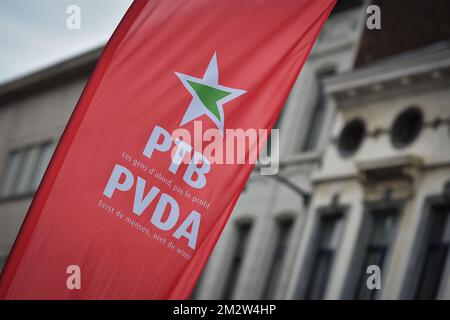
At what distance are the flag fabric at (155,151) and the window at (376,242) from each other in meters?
16.0

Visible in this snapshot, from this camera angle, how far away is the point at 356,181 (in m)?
24.5

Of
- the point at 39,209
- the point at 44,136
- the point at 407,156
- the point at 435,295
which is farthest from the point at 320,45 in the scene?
the point at 39,209

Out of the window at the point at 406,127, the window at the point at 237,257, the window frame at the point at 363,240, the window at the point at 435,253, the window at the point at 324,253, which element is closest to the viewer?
the window at the point at 435,253

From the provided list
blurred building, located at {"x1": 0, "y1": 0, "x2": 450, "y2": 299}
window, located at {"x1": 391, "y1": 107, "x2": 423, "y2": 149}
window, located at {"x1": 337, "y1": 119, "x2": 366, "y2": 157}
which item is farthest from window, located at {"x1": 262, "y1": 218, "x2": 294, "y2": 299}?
window, located at {"x1": 391, "y1": 107, "x2": 423, "y2": 149}

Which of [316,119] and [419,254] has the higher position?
[316,119]

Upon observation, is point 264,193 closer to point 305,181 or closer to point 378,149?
point 305,181

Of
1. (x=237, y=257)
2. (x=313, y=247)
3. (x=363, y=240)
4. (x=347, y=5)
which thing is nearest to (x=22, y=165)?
(x=237, y=257)

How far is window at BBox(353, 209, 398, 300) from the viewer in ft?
74.8

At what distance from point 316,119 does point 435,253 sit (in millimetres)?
7296

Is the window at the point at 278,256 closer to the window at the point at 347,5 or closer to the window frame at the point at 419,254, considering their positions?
the window at the point at 347,5

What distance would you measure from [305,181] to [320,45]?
12.3 ft

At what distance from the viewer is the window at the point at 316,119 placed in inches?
1081

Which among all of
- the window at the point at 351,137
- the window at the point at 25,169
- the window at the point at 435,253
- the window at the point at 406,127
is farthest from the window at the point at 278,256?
the window at the point at 25,169

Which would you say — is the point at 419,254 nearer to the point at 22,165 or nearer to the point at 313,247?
the point at 313,247
